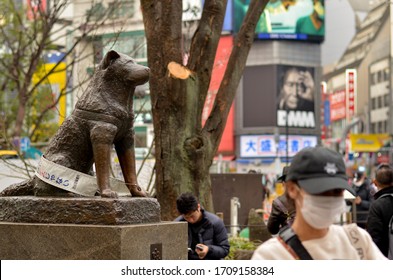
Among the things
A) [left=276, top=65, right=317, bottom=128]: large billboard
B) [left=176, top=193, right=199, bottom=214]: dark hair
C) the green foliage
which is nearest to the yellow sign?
[left=276, top=65, right=317, bottom=128]: large billboard

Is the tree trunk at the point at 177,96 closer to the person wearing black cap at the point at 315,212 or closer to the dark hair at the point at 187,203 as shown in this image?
the dark hair at the point at 187,203

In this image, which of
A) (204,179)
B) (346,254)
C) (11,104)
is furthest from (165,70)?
(11,104)

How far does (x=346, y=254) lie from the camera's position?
10.9ft

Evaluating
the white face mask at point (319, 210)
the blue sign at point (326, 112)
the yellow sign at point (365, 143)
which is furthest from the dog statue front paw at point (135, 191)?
the blue sign at point (326, 112)

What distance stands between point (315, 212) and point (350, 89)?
63.2m

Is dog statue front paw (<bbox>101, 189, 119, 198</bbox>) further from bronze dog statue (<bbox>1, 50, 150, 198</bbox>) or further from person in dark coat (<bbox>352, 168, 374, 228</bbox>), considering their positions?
person in dark coat (<bbox>352, 168, 374, 228</bbox>)

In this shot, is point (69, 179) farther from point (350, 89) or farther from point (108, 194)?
point (350, 89)

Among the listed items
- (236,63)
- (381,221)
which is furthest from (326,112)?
(381,221)

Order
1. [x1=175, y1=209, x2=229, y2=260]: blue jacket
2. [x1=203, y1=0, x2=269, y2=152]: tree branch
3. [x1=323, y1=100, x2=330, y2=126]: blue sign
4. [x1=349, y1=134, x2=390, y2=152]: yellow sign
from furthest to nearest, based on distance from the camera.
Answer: [x1=323, y1=100, x2=330, y2=126]: blue sign → [x1=349, y1=134, x2=390, y2=152]: yellow sign → [x1=203, y1=0, x2=269, y2=152]: tree branch → [x1=175, y1=209, x2=229, y2=260]: blue jacket

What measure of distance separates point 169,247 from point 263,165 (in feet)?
187

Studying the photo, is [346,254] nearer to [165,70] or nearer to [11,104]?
[165,70]

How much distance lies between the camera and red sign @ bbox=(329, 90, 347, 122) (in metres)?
71.9

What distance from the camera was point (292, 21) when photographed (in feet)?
212

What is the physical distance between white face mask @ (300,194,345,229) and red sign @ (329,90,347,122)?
225 feet
